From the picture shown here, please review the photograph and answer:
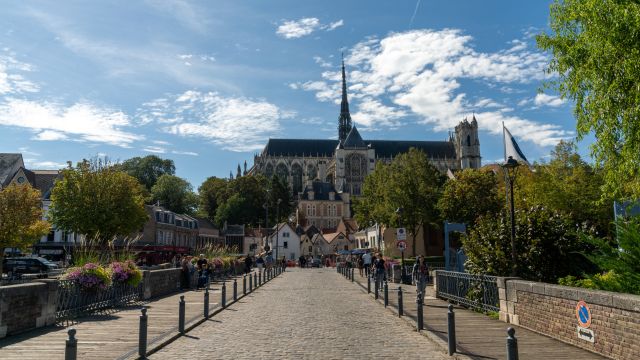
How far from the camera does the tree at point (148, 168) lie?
110125mm

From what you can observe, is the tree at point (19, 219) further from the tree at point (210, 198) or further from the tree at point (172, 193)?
the tree at point (210, 198)

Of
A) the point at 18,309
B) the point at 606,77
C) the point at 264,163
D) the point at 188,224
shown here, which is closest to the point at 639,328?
the point at 606,77

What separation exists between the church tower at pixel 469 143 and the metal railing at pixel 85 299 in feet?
449

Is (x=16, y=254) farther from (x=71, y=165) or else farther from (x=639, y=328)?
(x=639, y=328)

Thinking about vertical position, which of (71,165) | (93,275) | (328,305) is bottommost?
(328,305)

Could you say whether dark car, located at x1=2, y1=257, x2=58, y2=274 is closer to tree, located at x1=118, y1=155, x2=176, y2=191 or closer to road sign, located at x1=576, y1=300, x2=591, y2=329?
road sign, located at x1=576, y1=300, x2=591, y2=329

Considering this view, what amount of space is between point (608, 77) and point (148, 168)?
10856 cm

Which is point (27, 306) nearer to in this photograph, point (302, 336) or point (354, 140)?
point (302, 336)

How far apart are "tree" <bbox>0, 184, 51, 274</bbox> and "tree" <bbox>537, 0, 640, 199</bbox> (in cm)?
2816

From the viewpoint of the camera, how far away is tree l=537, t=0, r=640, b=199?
1157cm

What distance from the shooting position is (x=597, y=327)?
8562 mm

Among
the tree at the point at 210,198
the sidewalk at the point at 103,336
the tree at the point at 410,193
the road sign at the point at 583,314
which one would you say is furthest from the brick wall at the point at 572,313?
the tree at the point at 210,198

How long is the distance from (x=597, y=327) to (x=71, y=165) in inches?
1357

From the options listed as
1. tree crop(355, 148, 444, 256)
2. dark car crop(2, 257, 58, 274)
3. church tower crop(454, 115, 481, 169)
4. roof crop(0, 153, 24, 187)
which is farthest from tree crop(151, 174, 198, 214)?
church tower crop(454, 115, 481, 169)
